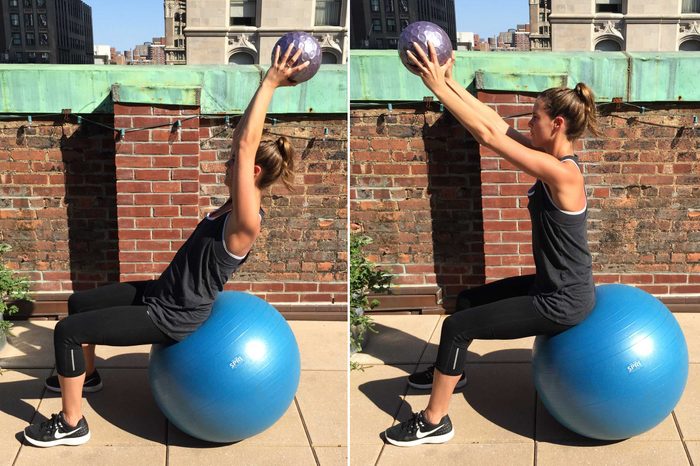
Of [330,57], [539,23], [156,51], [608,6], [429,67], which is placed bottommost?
[429,67]

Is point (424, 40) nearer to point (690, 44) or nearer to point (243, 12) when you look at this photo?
point (243, 12)

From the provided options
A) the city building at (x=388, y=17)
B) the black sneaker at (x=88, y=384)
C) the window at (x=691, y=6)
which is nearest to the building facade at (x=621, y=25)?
the window at (x=691, y=6)

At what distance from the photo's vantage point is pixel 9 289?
17.3 feet

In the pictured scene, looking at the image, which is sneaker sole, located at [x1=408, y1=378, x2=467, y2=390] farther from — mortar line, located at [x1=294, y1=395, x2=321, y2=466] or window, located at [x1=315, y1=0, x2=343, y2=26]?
window, located at [x1=315, y1=0, x2=343, y2=26]

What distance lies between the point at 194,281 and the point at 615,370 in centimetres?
198

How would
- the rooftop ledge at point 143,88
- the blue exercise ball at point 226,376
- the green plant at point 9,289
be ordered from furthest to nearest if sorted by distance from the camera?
1. the rooftop ledge at point 143,88
2. the green plant at point 9,289
3. the blue exercise ball at point 226,376

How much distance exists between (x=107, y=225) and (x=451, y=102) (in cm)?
318

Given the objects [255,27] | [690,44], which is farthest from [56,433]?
[690,44]

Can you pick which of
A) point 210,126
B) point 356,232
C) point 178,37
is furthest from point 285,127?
point 178,37

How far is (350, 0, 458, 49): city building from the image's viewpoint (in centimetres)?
7544

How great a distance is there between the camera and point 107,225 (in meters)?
5.75

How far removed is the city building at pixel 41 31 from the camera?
12625 cm

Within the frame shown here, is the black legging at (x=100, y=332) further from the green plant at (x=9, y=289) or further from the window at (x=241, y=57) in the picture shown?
the window at (x=241, y=57)

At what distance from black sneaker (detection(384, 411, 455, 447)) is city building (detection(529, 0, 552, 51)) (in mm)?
124795
